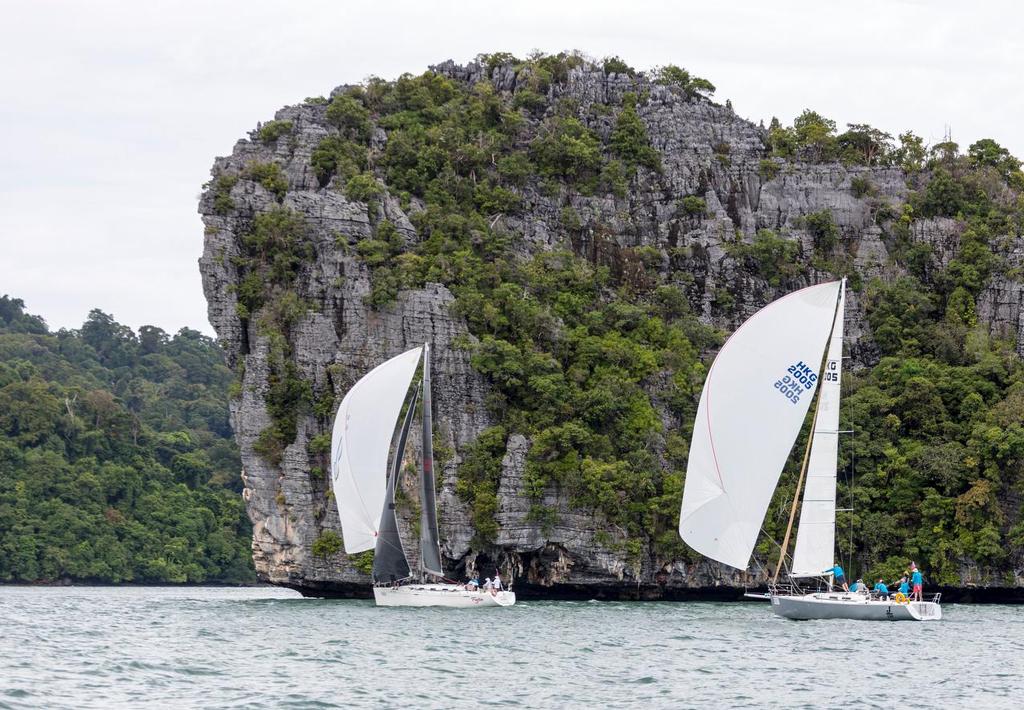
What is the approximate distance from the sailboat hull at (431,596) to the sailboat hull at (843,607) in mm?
11287

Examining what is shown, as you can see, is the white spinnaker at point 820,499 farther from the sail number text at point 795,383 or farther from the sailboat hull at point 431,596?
the sailboat hull at point 431,596

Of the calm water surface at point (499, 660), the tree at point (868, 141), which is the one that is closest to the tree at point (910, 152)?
the tree at point (868, 141)

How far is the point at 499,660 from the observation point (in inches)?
1267

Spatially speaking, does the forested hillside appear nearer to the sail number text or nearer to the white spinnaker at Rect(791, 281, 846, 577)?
the white spinnaker at Rect(791, 281, 846, 577)

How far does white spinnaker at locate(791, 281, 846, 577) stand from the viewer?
40531 mm

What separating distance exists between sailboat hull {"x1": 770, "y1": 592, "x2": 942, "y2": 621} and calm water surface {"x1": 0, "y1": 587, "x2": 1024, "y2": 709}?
51cm

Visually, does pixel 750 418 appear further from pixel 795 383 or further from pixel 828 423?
pixel 828 423

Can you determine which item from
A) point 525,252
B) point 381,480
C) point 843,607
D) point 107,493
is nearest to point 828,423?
point 843,607

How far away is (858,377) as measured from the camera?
217 ft

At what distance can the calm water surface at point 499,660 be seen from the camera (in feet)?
86.5

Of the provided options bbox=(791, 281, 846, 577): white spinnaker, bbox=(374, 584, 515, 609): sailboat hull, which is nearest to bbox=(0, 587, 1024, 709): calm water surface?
bbox=(791, 281, 846, 577): white spinnaker

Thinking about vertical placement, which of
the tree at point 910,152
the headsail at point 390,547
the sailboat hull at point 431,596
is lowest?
the sailboat hull at point 431,596

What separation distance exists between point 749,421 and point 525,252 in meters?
30.1

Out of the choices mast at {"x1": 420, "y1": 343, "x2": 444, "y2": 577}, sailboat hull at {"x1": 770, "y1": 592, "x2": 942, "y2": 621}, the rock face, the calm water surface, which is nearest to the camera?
the calm water surface
